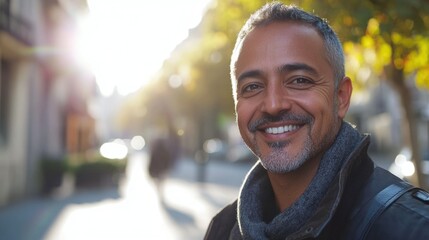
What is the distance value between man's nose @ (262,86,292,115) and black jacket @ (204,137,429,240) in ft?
0.91

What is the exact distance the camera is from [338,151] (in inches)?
67.2

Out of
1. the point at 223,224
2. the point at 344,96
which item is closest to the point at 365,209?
the point at 344,96

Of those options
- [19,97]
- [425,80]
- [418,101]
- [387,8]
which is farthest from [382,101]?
[387,8]

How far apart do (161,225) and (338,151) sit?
8.56 m

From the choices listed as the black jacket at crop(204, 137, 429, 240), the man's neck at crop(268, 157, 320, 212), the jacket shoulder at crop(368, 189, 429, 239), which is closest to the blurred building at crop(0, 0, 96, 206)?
the man's neck at crop(268, 157, 320, 212)

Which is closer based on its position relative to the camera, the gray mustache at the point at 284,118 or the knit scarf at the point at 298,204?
the knit scarf at the point at 298,204

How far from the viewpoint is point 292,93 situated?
1811mm

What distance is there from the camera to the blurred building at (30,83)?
1367 centimetres

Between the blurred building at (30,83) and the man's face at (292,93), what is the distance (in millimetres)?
11476

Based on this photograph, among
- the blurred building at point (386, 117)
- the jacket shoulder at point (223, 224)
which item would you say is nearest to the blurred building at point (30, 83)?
the jacket shoulder at point (223, 224)

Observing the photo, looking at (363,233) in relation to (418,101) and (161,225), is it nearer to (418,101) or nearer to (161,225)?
(161,225)

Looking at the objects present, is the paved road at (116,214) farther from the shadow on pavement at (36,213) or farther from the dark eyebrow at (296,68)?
the dark eyebrow at (296,68)

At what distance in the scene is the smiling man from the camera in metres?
1.56

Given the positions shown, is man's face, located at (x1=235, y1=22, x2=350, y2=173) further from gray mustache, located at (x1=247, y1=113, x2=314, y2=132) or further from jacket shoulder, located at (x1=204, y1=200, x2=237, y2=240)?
jacket shoulder, located at (x1=204, y1=200, x2=237, y2=240)
